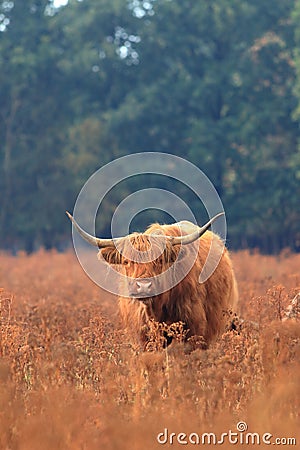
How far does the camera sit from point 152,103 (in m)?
36.7

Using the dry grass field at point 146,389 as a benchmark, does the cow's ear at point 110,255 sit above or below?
above

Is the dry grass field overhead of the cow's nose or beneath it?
beneath

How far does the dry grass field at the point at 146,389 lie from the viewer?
4.98 meters

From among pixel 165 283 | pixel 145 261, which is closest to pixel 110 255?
pixel 145 261

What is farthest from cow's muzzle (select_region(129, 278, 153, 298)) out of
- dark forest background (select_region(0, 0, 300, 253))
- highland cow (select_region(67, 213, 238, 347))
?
dark forest background (select_region(0, 0, 300, 253))

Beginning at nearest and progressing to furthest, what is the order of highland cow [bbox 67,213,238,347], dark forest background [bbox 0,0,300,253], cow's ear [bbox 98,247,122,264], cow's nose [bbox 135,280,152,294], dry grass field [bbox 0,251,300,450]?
dry grass field [bbox 0,251,300,450]
cow's nose [bbox 135,280,152,294]
highland cow [bbox 67,213,238,347]
cow's ear [bbox 98,247,122,264]
dark forest background [bbox 0,0,300,253]

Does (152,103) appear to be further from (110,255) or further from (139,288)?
(139,288)

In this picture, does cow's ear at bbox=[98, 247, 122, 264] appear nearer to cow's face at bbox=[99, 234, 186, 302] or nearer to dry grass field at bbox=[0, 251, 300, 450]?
cow's face at bbox=[99, 234, 186, 302]

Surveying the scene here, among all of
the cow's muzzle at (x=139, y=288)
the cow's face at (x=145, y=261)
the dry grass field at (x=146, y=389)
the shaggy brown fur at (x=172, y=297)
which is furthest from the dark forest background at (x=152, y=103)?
the dry grass field at (x=146, y=389)

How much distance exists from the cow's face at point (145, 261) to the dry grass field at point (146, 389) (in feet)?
1.60

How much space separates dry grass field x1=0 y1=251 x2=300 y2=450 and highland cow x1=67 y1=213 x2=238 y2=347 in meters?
0.47

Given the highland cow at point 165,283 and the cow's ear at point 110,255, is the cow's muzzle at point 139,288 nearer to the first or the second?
the highland cow at point 165,283

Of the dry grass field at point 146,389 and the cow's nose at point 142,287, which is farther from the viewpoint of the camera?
the cow's nose at point 142,287

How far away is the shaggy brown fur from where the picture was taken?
27.2 feet
